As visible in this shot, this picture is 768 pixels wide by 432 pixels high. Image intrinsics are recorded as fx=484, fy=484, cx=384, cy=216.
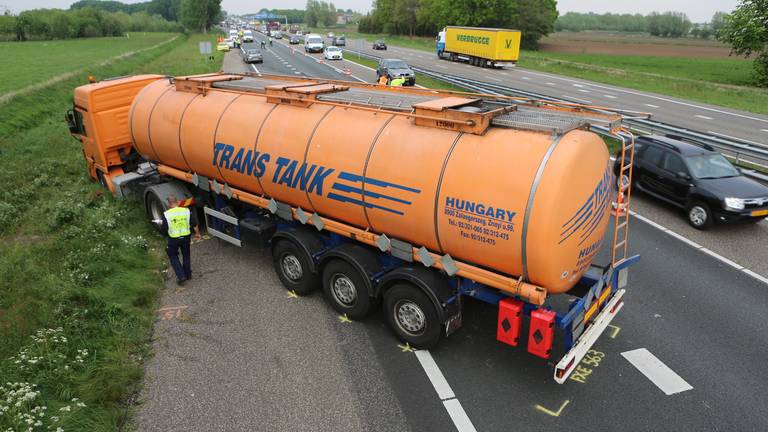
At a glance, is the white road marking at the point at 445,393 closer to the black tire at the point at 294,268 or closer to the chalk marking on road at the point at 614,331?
the black tire at the point at 294,268

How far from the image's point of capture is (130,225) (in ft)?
35.3

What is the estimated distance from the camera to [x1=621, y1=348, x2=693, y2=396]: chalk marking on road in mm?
6059

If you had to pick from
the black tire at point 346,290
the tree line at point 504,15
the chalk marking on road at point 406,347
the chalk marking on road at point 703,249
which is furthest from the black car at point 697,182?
the tree line at point 504,15

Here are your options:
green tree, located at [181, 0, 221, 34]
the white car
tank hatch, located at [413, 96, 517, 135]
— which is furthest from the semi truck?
green tree, located at [181, 0, 221, 34]

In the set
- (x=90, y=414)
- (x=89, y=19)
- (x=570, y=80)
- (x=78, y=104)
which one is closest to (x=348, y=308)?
(x=90, y=414)

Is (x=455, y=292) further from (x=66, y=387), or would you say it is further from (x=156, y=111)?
(x=156, y=111)

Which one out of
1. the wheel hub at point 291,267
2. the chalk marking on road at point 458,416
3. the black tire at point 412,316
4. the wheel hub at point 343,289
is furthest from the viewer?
the wheel hub at point 291,267

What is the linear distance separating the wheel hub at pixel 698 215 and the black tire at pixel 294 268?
344 inches

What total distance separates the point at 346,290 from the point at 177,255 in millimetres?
3269

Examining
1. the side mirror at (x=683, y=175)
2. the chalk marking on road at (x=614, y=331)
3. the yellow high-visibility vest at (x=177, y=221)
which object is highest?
the side mirror at (x=683, y=175)

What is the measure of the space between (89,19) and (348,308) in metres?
117

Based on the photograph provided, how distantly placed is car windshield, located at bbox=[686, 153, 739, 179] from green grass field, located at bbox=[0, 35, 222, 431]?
1195 cm

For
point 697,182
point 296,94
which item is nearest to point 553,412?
point 296,94

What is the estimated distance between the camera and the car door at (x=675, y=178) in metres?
11.4
